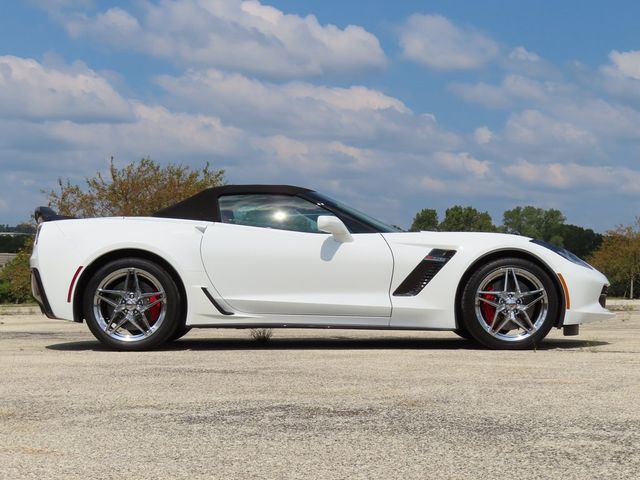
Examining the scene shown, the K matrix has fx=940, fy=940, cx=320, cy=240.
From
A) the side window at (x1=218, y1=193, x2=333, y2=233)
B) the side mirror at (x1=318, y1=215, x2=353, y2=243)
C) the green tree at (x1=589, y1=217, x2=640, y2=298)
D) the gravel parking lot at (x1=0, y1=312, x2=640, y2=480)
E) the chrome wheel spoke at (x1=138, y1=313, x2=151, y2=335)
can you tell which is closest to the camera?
the gravel parking lot at (x1=0, y1=312, x2=640, y2=480)

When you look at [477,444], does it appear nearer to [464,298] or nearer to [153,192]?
[464,298]

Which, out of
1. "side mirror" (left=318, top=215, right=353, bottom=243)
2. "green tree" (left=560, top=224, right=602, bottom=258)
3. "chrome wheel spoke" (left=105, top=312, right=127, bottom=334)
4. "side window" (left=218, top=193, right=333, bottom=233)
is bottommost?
"chrome wheel spoke" (left=105, top=312, right=127, bottom=334)

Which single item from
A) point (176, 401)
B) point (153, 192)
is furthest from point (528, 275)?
point (153, 192)

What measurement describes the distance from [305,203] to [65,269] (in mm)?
2054

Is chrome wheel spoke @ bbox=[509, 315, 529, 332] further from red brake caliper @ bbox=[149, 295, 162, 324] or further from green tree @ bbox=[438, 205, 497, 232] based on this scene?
green tree @ bbox=[438, 205, 497, 232]

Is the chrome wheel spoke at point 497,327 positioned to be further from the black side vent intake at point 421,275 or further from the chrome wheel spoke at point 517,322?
the black side vent intake at point 421,275

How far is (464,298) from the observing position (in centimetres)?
755

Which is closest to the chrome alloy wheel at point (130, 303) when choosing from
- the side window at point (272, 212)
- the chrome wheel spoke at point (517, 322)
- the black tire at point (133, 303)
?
the black tire at point (133, 303)

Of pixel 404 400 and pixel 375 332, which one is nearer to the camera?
pixel 404 400

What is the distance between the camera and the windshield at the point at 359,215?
25.7ft

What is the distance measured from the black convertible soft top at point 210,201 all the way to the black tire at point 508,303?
1.67 meters

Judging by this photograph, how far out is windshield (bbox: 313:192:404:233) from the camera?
25.7 feet

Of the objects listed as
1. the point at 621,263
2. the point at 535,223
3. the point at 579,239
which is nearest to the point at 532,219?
the point at 535,223

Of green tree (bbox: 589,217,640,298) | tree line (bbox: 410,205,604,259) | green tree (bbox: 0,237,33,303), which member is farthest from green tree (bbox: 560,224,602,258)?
green tree (bbox: 0,237,33,303)
